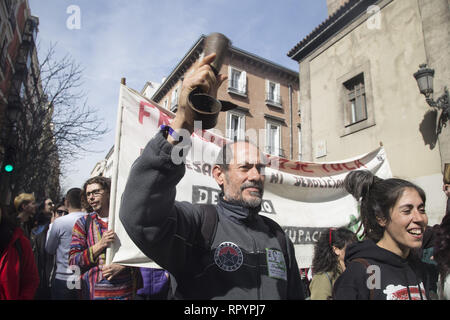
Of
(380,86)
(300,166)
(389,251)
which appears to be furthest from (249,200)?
(380,86)

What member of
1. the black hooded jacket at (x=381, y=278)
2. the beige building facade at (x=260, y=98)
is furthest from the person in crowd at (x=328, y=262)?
the beige building facade at (x=260, y=98)

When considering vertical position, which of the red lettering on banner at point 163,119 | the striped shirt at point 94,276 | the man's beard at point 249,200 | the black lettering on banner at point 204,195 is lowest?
the striped shirt at point 94,276

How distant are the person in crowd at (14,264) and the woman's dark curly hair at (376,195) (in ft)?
8.73

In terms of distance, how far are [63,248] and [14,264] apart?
795 millimetres

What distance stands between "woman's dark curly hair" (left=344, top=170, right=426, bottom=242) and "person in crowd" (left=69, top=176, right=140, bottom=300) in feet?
6.45

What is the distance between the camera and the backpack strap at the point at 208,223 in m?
1.43

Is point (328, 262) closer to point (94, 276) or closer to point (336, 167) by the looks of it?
point (336, 167)

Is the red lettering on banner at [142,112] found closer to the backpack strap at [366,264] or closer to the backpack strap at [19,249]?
the backpack strap at [19,249]

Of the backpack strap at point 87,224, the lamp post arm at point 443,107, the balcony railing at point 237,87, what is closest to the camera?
the backpack strap at point 87,224

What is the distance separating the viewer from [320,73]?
30.2ft

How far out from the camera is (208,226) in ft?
4.85

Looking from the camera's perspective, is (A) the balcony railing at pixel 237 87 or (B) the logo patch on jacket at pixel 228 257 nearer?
(B) the logo patch on jacket at pixel 228 257

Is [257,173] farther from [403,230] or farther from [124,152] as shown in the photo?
[124,152]
